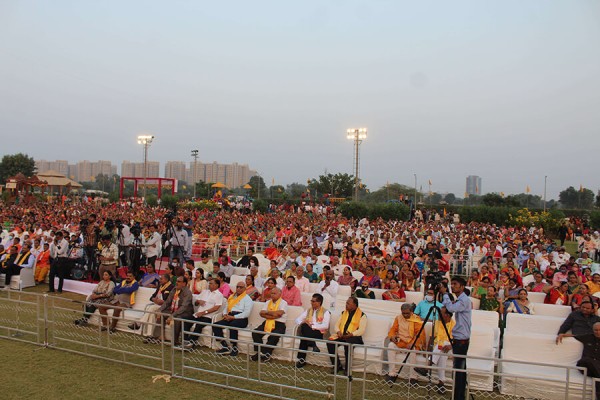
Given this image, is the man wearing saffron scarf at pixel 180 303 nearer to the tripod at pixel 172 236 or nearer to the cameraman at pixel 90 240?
the tripod at pixel 172 236

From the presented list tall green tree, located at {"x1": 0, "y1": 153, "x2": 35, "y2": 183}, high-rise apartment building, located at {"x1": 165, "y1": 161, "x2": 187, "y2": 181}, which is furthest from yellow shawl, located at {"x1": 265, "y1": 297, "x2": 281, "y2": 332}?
high-rise apartment building, located at {"x1": 165, "y1": 161, "x2": 187, "y2": 181}

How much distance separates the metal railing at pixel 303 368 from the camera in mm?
5598

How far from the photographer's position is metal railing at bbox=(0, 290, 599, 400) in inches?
220

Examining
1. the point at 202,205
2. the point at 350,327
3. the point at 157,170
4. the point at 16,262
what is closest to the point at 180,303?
the point at 350,327

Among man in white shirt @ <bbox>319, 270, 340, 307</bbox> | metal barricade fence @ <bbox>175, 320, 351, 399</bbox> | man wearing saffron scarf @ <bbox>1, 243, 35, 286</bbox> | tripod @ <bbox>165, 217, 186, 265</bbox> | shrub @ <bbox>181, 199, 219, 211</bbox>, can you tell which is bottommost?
metal barricade fence @ <bbox>175, 320, 351, 399</bbox>

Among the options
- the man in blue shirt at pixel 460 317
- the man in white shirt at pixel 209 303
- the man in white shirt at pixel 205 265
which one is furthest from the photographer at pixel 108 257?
the man in blue shirt at pixel 460 317

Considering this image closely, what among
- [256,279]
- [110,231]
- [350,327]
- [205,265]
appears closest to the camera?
[350,327]

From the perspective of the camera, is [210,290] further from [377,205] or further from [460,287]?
[377,205]

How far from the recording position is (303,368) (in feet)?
21.9

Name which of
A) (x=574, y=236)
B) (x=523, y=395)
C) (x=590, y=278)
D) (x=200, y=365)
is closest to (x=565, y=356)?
(x=523, y=395)

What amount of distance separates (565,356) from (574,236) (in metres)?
25.8

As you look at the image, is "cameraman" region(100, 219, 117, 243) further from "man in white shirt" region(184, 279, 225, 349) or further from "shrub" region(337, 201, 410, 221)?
"shrub" region(337, 201, 410, 221)

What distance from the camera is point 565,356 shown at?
6324 millimetres

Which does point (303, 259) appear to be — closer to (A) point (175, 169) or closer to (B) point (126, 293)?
(B) point (126, 293)
